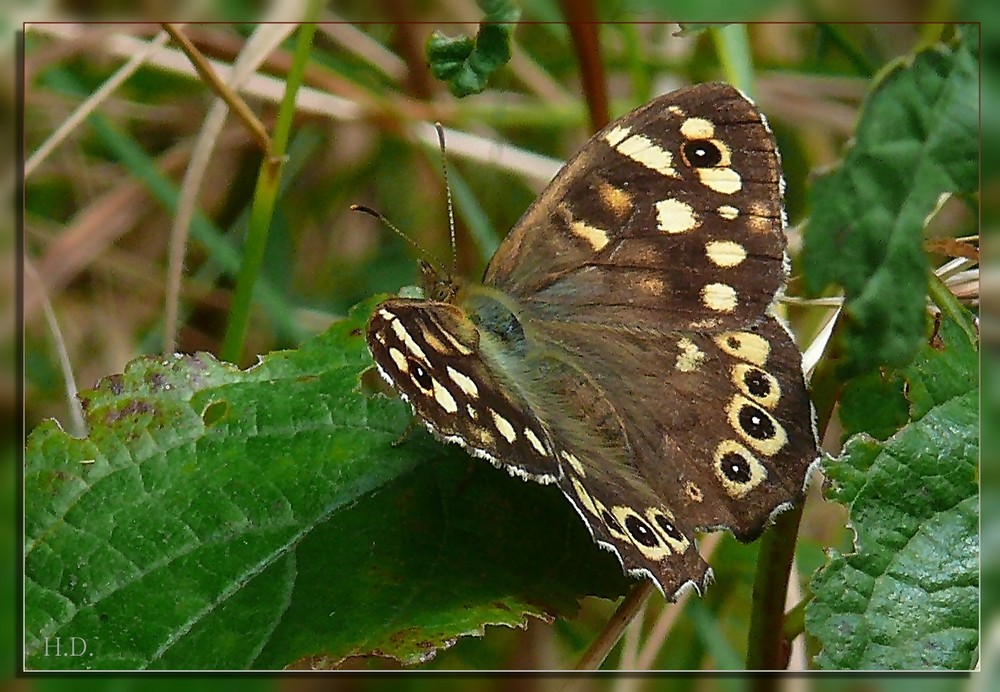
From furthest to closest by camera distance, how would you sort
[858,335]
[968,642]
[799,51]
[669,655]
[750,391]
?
[799,51], [669,655], [750,391], [968,642], [858,335]

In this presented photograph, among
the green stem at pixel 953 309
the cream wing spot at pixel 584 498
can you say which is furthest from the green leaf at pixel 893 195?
the cream wing spot at pixel 584 498

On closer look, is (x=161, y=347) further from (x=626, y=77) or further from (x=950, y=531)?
(x=950, y=531)

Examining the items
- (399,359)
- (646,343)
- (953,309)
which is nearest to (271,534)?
(399,359)

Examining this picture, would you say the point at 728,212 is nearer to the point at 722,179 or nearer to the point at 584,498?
the point at 722,179

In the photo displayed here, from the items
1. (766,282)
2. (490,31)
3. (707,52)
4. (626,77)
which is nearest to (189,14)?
(490,31)

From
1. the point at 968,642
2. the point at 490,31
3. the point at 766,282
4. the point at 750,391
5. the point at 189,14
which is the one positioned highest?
the point at 189,14

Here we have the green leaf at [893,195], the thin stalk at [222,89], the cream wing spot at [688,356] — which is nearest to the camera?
the green leaf at [893,195]

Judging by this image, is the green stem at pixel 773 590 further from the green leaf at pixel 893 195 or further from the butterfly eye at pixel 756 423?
the green leaf at pixel 893 195
